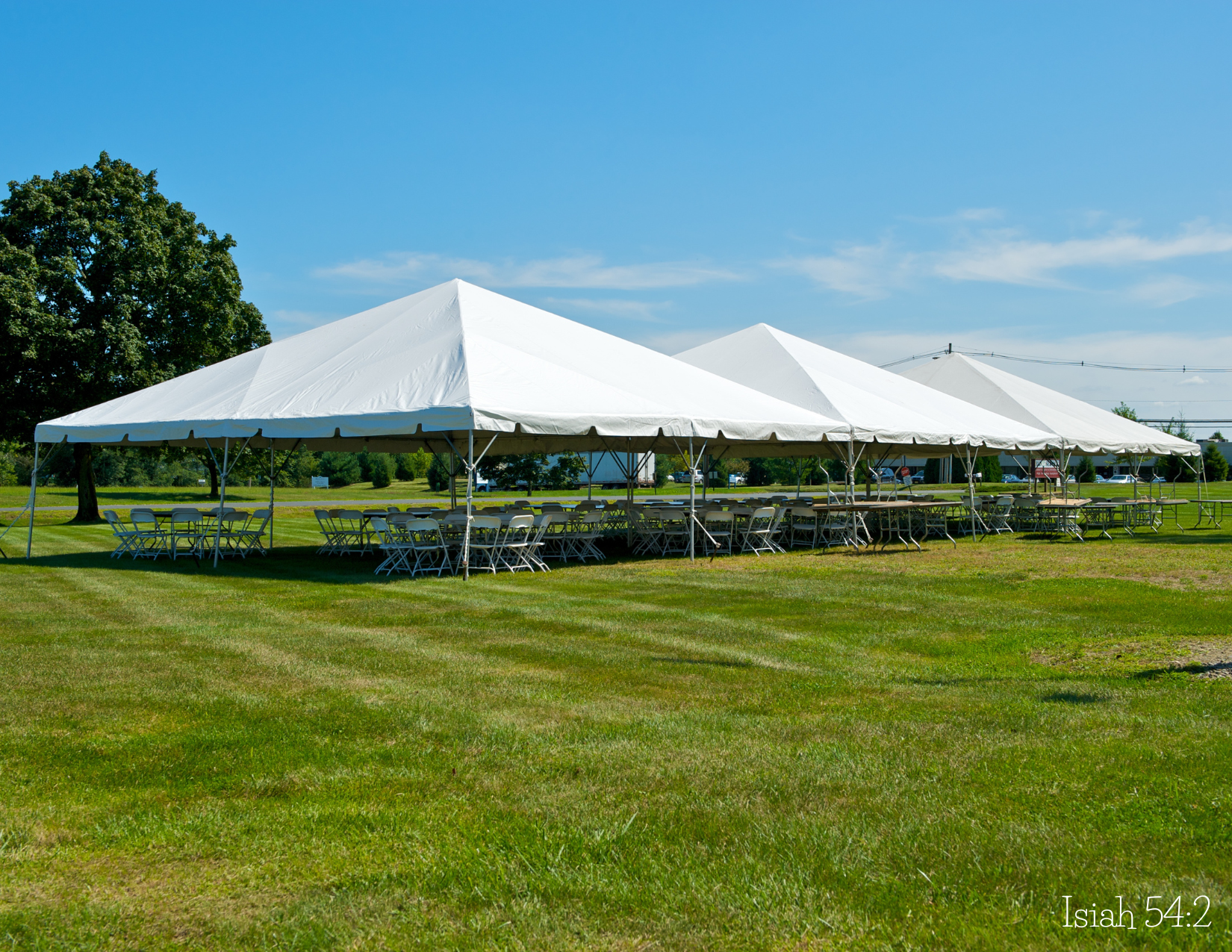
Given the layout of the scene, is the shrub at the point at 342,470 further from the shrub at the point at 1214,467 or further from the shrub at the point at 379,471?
the shrub at the point at 1214,467

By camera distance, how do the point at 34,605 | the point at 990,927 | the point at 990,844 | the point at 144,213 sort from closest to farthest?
the point at 990,927
the point at 990,844
the point at 34,605
the point at 144,213

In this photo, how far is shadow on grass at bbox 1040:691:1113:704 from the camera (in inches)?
213

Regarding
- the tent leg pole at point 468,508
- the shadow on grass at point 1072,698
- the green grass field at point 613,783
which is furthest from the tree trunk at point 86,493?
the shadow on grass at point 1072,698

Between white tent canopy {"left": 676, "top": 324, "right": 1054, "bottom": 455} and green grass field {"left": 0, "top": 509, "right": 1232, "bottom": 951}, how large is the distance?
970cm

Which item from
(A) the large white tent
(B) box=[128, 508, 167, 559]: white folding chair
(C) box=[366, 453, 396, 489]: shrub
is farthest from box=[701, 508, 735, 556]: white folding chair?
(C) box=[366, 453, 396, 489]: shrub

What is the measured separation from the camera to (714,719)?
5090 millimetres

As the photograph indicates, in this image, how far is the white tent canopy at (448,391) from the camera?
12742 millimetres

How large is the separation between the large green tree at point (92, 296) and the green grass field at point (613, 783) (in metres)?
17.8

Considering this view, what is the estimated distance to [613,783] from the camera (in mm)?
4059

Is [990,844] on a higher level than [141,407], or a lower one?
lower

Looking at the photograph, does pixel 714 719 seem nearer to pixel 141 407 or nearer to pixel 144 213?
pixel 141 407

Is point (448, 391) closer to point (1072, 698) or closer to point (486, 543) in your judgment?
point (486, 543)

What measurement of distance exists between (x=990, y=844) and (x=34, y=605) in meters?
9.73

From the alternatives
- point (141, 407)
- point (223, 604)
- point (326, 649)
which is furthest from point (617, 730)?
point (141, 407)
